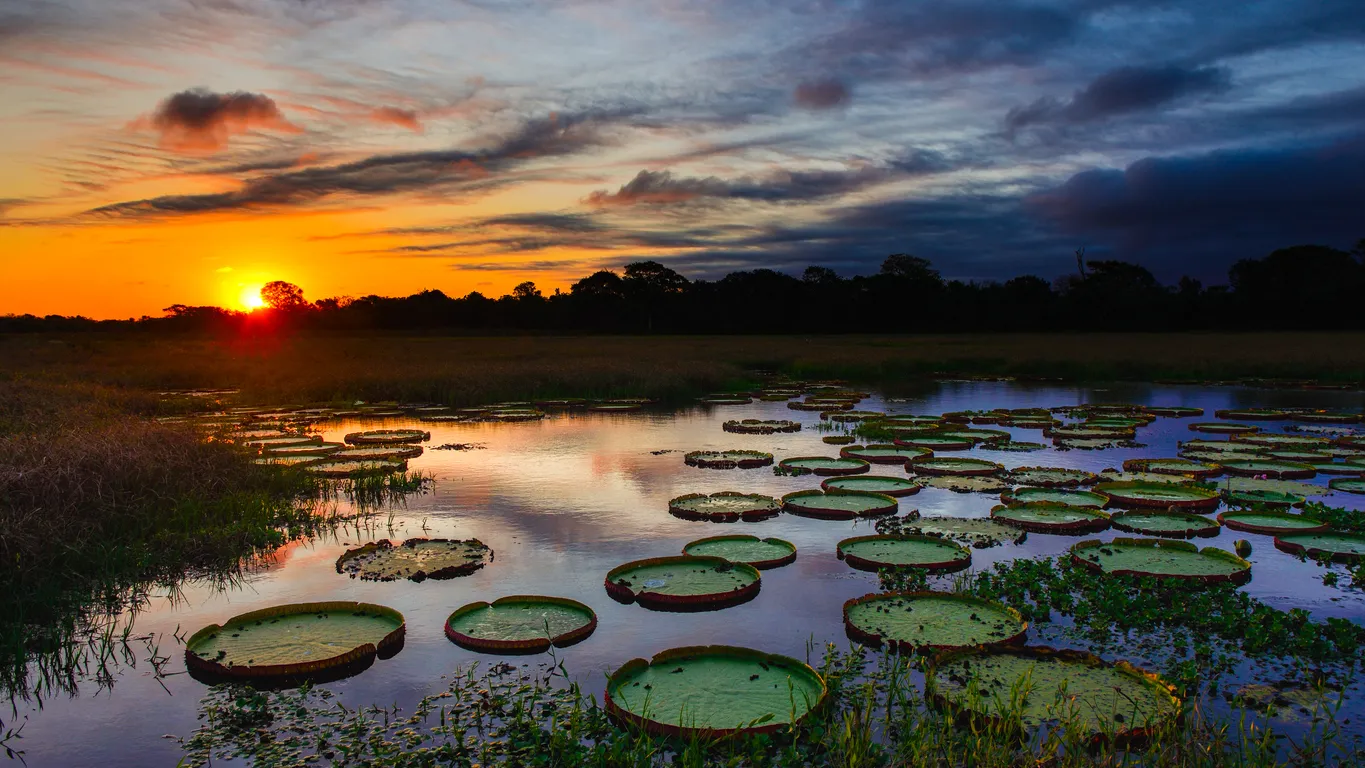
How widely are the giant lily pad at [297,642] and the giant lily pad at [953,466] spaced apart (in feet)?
27.4

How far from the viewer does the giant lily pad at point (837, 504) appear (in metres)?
9.59

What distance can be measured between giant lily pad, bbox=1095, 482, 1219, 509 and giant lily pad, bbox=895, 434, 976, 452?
12.5ft

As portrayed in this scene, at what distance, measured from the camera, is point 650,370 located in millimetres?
28812

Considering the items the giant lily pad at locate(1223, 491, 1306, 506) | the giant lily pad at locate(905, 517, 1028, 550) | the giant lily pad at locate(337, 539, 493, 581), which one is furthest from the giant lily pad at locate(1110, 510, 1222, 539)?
the giant lily pad at locate(337, 539, 493, 581)

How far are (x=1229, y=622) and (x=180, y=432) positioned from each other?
39.8 feet

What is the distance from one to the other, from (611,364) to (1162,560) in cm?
2406

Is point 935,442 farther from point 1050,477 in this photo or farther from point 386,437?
point 386,437

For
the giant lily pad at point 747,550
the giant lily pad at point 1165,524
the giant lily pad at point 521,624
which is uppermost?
the giant lily pad at point 521,624

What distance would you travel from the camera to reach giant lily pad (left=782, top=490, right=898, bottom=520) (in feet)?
31.4

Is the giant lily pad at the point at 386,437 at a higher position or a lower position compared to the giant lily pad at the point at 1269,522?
higher

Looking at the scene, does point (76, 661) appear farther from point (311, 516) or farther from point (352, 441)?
point (352, 441)

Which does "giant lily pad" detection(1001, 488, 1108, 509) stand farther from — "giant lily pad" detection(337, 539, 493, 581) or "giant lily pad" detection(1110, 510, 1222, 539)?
"giant lily pad" detection(337, 539, 493, 581)

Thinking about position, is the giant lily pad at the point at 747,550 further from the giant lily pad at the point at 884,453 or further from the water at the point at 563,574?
the giant lily pad at the point at 884,453

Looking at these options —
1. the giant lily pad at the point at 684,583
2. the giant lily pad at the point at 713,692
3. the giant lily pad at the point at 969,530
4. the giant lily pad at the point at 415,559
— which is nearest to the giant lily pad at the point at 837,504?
the giant lily pad at the point at 969,530
